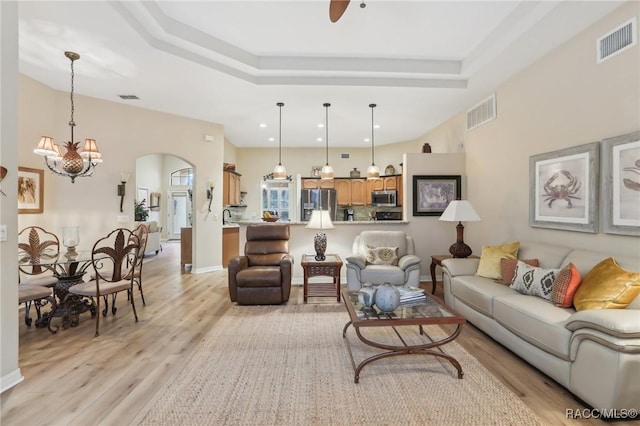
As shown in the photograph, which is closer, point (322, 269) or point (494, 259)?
point (494, 259)

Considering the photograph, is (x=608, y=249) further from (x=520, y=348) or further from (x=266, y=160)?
(x=266, y=160)

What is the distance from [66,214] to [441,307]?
5515 millimetres

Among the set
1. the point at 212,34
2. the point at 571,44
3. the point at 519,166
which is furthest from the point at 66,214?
the point at 571,44

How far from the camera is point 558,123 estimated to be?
11.0ft

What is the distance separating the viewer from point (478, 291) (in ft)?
10.3

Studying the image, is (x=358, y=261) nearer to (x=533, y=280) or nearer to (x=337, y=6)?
(x=533, y=280)

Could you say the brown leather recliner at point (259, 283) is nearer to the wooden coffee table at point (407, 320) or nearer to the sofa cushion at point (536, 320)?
the wooden coffee table at point (407, 320)

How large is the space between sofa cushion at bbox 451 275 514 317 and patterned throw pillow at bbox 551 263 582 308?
0.44 meters

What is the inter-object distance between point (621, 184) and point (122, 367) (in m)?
4.58

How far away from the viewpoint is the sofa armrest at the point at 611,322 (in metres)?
1.77

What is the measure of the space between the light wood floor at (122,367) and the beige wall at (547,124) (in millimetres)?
1491

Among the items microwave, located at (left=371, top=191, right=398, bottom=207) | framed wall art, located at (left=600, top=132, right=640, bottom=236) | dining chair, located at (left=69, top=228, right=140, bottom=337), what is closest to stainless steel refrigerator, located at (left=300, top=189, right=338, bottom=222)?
microwave, located at (left=371, top=191, right=398, bottom=207)

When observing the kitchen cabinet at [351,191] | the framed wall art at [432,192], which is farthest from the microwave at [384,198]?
the framed wall art at [432,192]

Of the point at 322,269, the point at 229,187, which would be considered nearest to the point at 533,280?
the point at 322,269
